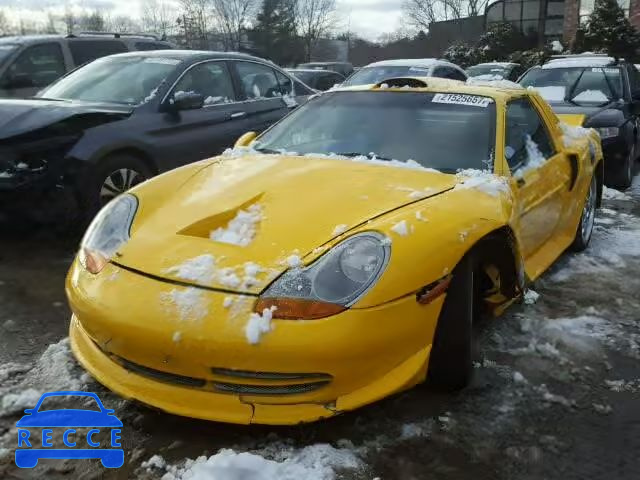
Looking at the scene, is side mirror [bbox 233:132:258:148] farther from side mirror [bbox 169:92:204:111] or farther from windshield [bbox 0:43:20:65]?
windshield [bbox 0:43:20:65]

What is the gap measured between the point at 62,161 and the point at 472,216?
325 centimetres

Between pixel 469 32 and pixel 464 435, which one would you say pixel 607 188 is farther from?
pixel 469 32

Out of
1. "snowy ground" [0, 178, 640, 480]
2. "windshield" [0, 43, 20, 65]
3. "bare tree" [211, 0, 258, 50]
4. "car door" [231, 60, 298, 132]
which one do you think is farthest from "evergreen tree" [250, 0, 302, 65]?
"snowy ground" [0, 178, 640, 480]

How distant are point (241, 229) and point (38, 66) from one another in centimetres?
659

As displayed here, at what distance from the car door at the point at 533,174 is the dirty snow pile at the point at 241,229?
1.29 metres

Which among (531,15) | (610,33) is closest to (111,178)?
(610,33)

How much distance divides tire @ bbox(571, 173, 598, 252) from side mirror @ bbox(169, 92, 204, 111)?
325cm

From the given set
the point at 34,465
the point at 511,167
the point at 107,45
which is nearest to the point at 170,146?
the point at 511,167

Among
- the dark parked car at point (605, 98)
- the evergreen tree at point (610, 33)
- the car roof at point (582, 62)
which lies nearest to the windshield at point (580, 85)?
the dark parked car at point (605, 98)

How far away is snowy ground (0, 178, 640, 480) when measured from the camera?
232 centimetres

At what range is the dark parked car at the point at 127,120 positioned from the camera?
186 inches

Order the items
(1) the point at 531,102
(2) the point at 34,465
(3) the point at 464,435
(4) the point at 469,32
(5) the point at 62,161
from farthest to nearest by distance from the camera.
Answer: (4) the point at 469,32 → (5) the point at 62,161 → (1) the point at 531,102 → (3) the point at 464,435 → (2) the point at 34,465

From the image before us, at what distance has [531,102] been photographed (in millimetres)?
4320

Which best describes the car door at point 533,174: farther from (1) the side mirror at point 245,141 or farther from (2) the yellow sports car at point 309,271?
(1) the side mirror at point 245,141
